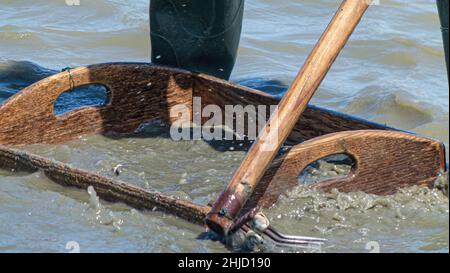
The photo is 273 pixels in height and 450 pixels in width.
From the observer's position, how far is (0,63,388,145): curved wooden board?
194 inches

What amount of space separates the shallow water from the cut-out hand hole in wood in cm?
3

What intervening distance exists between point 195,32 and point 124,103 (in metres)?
0.60

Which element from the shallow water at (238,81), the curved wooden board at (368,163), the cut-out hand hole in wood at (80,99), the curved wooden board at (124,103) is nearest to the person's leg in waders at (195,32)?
the curved wooden board at (124,103)

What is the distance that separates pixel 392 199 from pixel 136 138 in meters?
1.55

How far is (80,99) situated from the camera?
5695 mm

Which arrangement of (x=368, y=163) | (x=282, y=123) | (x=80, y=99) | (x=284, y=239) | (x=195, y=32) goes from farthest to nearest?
(x=80, y=99) < (x=195, y=32) < (x=368, y=163) < (x=282, y=123) < (x=284, y=239)

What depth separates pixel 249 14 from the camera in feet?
27.1

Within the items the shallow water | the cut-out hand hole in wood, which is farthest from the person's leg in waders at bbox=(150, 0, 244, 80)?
the shallow water

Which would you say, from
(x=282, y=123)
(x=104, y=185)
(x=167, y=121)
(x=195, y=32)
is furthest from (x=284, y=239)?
(x=195, y=32)

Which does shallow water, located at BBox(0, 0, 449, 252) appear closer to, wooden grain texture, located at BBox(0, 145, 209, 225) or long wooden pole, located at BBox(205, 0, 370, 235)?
wooden grain texture, located at BBox(0, 145, 209, 225)

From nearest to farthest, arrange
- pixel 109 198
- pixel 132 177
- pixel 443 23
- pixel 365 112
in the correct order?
pixel 443 23 → pixel 109 198 → pixel 132 177 → pixel 365 112

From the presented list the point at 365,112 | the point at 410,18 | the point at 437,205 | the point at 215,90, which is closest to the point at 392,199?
the point at 437,205

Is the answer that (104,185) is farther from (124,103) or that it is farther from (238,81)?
(238,81)

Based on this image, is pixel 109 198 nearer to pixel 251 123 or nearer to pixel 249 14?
pixel 251 123
